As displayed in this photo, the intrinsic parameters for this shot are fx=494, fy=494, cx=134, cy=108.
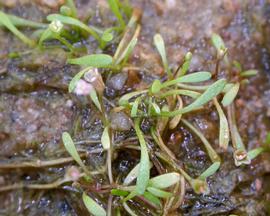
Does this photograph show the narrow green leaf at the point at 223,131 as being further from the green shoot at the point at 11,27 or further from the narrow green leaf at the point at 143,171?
the green shoot at the point at 11,27


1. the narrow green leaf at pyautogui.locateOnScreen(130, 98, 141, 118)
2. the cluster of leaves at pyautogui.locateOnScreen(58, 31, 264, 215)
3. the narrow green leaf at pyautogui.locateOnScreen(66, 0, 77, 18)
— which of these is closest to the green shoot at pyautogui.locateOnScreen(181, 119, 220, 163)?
the cluster of leaves at pyautogui.locateOnScreen(58, 31, 264, 215)

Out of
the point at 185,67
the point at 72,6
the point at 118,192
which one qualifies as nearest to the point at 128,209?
the point at 118,192

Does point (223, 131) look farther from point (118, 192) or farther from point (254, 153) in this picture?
point (118, 192)

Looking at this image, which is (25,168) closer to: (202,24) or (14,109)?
(14,109)

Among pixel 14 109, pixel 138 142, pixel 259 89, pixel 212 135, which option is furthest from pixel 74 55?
pixel 259 89

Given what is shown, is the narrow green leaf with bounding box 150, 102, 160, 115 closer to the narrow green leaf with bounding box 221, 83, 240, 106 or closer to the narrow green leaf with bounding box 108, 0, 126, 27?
the narrow green leaf with bounding box 221, 83, 240, 106

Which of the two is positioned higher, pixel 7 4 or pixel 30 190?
pixel 7 4
